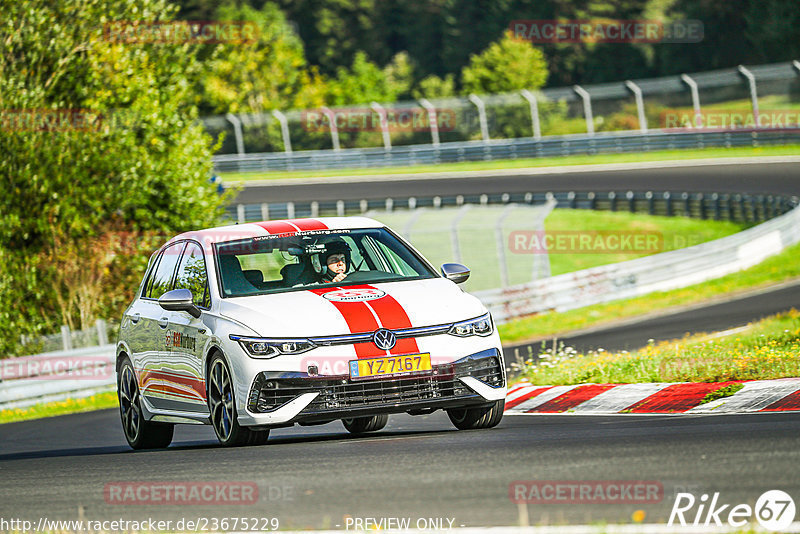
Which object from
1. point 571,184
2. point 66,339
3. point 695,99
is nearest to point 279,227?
point 66,339

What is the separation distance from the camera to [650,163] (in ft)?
152

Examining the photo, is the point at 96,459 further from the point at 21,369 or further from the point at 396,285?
the point at 21,369

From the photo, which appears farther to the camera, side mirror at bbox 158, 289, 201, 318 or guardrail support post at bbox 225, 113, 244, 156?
guardrail support post at bbox 225, 113, 244, 156

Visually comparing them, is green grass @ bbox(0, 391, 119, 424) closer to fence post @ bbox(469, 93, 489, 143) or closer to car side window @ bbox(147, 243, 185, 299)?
car side window @ bbox(147, 243, 185, 299)

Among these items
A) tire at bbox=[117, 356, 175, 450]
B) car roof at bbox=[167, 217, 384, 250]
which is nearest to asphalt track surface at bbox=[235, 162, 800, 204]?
car roof at bbox=[167, 217, 384, 250]

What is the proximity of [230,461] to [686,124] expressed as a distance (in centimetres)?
4228

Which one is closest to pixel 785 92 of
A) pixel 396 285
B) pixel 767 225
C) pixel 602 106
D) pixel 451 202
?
pixel 602 106

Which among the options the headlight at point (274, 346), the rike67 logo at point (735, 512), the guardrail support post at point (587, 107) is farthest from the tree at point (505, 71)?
the rike67 logo at point (735, 512)

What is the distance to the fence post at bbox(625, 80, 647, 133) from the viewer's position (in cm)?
4703

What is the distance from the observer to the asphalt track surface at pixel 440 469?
5906 mm

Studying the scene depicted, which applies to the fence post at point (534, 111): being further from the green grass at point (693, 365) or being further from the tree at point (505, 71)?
the green grass at point (693, 365)

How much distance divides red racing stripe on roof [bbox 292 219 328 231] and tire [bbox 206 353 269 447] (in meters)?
1.48

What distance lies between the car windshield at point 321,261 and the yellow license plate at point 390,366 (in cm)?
102

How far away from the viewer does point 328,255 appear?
391 inches
